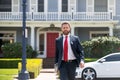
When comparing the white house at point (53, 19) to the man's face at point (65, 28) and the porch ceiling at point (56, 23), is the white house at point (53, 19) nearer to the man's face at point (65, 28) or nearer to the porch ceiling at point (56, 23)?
the porch ceiling at point (56, 23)

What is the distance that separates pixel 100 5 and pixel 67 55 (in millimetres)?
29702

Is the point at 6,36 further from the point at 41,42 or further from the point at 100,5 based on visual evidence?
the point at 100,5

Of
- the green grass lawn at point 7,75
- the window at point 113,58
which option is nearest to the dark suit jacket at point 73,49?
the green grass lawn at point 7,75

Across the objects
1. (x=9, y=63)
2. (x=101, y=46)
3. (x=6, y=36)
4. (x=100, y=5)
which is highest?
(x=100, y=5)

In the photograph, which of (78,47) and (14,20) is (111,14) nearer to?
(14,20)

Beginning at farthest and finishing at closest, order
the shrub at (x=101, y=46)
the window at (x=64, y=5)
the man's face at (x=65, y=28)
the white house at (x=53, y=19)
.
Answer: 1. the window at (x=64, y=5)
2. the white house at (x=53, y=19)
3. the shrub at (x=101, y=46)
4. the man's face at (x=65, y=28)

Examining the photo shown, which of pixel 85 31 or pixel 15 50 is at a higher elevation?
pixel 85 31

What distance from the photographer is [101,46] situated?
114ft

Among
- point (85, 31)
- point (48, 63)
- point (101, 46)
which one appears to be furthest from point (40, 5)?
point (101, 46)

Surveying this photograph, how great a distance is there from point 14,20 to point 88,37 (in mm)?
7020

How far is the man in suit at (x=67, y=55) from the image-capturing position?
31.3 feet

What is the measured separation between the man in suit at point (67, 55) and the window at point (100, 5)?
29394 mm

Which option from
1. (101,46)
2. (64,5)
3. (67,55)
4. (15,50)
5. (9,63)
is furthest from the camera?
(64,5)

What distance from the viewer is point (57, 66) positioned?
9.59 m
